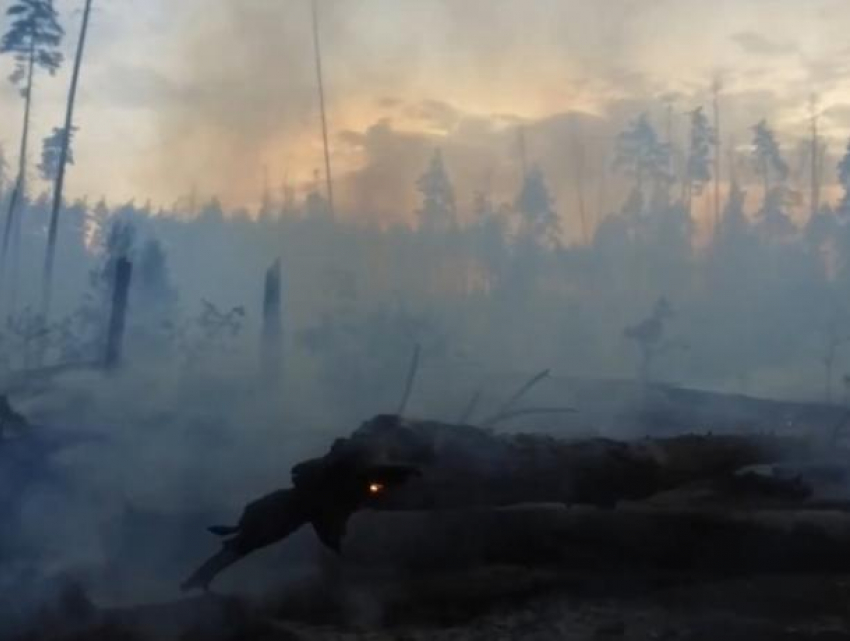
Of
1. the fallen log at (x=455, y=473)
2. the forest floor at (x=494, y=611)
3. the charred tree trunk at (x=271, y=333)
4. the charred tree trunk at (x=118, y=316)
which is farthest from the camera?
the charred tree trunk at (x=271, y=333)

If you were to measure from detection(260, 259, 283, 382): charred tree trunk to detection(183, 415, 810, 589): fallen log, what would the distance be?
1062 centimetres

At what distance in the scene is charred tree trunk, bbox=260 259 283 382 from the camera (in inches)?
798

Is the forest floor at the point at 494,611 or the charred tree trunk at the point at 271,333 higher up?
the charred tree trunk at the point at 271,333

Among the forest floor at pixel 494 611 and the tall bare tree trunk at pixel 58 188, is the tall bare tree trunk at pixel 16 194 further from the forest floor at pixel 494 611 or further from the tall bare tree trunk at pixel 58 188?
the forest floor at pixel 494 611

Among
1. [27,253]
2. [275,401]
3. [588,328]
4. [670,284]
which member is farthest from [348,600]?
[27,253]

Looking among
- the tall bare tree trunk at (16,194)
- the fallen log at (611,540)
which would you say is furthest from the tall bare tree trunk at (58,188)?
the fallen log at (611,540)

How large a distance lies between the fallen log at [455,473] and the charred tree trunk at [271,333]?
1062 centimetres

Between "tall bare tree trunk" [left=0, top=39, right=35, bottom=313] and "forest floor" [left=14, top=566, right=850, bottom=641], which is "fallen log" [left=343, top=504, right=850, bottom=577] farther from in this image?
"tall bare tree trunk" [left=0, top=39, right=35, bottom=313]

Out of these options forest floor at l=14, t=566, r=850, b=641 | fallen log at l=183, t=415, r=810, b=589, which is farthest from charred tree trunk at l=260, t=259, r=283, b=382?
fallen log at l=183, t=415, r=810, b=589

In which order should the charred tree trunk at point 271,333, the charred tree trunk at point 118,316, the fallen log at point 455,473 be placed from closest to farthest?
the fallen log at point 455,473 → the charred tree trunk at point 118,316 → the charred tree trunk at point 271,333

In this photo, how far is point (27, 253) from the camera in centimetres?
3394

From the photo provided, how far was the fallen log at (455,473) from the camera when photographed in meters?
8.91

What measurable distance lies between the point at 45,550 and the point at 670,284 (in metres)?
20.1

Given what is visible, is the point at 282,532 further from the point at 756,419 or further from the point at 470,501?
the point at 756,419
